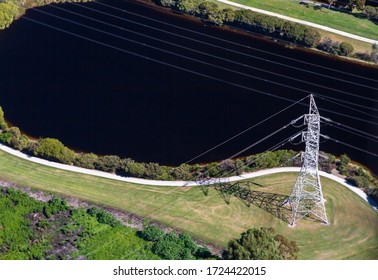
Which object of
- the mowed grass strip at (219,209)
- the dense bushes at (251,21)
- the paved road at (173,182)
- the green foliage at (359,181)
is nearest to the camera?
the mowed grass strip at (219,209)

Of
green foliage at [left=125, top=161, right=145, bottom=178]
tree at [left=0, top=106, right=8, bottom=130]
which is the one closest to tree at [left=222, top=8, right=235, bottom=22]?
green foliage at [left=125, top=161, right=145, bottom=178]

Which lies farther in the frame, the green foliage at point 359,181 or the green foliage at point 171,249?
the green foliage at point 359,181

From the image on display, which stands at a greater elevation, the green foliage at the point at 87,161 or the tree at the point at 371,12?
the tree at the point at 371,12

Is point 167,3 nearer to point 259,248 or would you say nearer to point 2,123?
point 2,123

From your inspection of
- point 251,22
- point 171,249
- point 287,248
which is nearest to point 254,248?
point 287,248

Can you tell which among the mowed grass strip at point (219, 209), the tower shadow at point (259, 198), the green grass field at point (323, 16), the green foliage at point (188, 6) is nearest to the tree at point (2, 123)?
the mowed grass strip at point (219, 209)

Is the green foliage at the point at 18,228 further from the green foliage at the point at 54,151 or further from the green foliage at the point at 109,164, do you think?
the green foliage at the point at 109,164

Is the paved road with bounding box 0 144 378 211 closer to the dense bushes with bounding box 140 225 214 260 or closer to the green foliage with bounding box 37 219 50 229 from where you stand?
the dense bushes with bounding box 140 225 214 260
